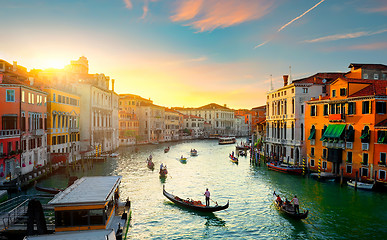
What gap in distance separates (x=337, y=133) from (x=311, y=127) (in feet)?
14.4

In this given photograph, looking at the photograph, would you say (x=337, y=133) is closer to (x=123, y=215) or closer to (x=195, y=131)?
(x=123, y=215)

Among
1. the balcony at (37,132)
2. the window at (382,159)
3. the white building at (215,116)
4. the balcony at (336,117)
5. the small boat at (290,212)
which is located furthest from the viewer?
the white building at (215,116)

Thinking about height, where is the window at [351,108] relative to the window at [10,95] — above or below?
below

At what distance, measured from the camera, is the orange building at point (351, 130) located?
2409 centimetres

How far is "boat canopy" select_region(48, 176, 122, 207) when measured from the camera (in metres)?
11.9

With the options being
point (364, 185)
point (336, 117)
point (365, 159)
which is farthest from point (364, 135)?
point (364, 185)

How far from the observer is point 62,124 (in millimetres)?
36188

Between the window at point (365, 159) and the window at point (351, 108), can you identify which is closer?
the window at point (365, 159)

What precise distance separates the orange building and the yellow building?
26.8 metres

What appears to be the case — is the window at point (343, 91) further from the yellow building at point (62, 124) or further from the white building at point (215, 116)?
the white building at point (215, 116)

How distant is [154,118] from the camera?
261 feet

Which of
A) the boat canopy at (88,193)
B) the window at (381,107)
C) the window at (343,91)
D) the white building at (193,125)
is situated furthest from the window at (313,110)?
the white building at (193,125)

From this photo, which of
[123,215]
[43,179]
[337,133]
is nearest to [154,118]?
[43,179]

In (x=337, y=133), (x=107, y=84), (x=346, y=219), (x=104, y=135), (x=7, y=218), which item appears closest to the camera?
(x=7, y=218)
